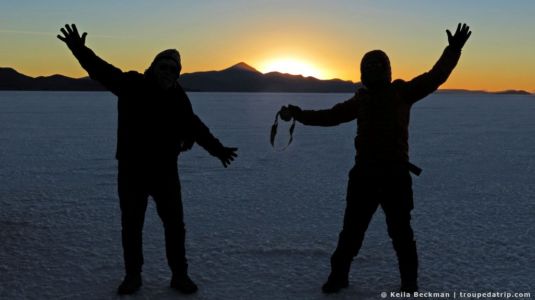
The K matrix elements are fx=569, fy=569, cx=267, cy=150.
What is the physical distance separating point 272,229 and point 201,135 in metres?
2.28

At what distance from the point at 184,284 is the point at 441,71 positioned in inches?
90.8

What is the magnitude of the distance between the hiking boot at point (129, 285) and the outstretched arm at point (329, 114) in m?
1.58

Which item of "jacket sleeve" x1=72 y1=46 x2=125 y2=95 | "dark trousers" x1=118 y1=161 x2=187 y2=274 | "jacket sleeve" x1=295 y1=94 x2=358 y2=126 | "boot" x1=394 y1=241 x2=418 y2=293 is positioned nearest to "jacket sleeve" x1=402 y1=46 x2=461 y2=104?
"jacket sleeve" x1=295 y1=94 x2=358 y2=126

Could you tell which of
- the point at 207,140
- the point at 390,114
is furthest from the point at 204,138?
the point at 390,114

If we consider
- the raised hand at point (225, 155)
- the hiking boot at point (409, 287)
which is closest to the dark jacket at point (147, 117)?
the raised hand at point (225, 155)

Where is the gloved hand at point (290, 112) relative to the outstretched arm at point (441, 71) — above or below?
below

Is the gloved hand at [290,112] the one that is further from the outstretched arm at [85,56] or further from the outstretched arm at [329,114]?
the outstretched arm at [85,56]

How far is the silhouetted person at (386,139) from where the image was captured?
3729 mm

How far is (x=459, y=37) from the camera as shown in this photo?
3721mm

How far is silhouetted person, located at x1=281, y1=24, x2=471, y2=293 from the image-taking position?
3.73 metres

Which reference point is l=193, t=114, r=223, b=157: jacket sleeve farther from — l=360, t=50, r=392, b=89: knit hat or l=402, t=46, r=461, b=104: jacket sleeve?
l=402, t=46, r=461, b=104: jacket sleeve

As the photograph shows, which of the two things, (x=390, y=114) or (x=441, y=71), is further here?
(x=390, y=114)

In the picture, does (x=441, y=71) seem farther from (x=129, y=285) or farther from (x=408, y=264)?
(x=129, y=285)

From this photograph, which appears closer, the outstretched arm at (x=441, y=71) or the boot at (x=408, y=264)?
the outstretched arm at (x=441, y=71)
